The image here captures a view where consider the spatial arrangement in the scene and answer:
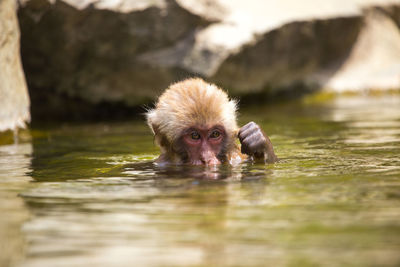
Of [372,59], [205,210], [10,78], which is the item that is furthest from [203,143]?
A: [372,59]

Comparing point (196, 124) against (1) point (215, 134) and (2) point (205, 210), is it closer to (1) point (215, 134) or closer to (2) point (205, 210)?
(1) point (215, 134)

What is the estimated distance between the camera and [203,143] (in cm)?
500

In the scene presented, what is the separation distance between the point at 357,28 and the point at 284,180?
10383mm

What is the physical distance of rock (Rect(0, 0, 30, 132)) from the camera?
742 centimetres

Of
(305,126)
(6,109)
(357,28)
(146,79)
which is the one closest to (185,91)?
(6,109)

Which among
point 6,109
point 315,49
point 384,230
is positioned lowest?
point 384,230

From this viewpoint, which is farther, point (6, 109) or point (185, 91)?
point (6, 109)

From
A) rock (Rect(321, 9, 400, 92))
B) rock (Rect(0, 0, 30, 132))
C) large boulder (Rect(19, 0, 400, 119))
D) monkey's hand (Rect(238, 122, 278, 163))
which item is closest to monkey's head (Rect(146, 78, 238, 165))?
monkey's hand (Rect(238, 122, 278, 163))

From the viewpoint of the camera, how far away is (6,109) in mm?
7441

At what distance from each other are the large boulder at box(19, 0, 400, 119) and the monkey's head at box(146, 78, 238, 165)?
4.55m

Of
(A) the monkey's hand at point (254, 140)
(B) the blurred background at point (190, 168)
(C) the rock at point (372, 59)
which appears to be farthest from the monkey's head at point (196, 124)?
(C) the rock at point (372, 59)

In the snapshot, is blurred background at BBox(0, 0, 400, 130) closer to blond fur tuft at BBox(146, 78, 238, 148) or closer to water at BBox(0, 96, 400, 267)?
water at BBox(0, 96, 400, 267)

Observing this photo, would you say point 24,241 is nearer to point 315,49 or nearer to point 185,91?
point 185,91

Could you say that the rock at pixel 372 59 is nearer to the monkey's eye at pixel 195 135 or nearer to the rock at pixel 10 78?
the rock at pixel 10 78
